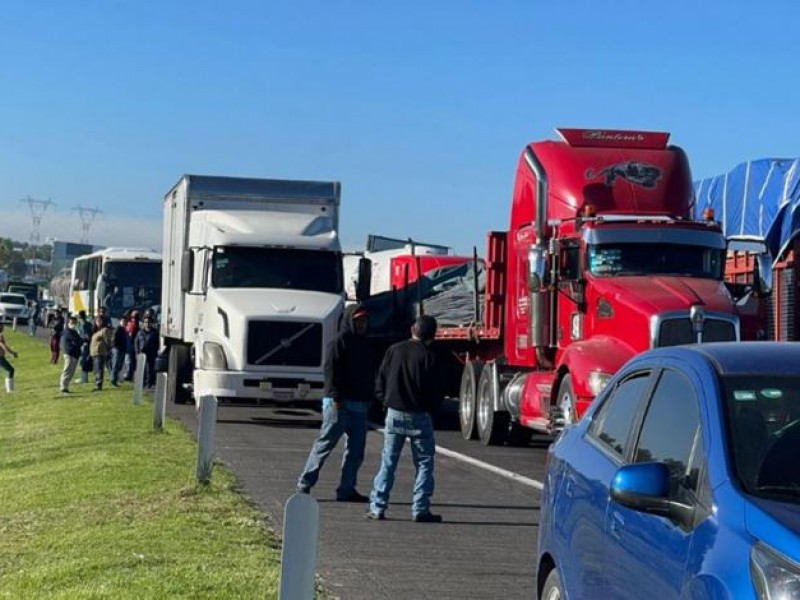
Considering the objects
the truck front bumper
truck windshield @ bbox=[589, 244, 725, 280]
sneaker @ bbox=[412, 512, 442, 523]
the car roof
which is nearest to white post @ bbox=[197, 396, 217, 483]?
sneaker @ bbox=[412, 512, 442, 523]

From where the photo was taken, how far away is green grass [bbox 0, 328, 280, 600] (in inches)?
374

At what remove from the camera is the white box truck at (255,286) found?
24.0m

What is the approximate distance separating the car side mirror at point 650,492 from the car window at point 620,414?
0.97 m

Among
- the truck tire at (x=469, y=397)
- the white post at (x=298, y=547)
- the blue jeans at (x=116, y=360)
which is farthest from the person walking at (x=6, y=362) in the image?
the white post at (x=298, y=547)

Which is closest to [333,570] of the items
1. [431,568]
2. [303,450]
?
[431,568]

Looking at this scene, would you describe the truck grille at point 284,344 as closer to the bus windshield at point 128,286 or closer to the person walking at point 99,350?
the person walking at point 99,350

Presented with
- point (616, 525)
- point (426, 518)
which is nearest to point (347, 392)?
point (426, 518)

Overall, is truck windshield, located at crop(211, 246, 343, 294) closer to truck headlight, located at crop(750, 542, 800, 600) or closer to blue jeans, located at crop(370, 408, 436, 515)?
blue jeans, located at crop(370, 408, 436, 515)

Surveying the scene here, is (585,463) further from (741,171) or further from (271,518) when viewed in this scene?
(741,171)

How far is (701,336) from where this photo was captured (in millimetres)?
16953

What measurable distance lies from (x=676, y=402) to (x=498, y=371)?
625 inches

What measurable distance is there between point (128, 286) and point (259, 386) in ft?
71.3

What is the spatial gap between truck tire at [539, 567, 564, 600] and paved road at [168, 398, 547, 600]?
2.58 meters

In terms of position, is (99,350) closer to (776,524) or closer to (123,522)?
(123,522)
